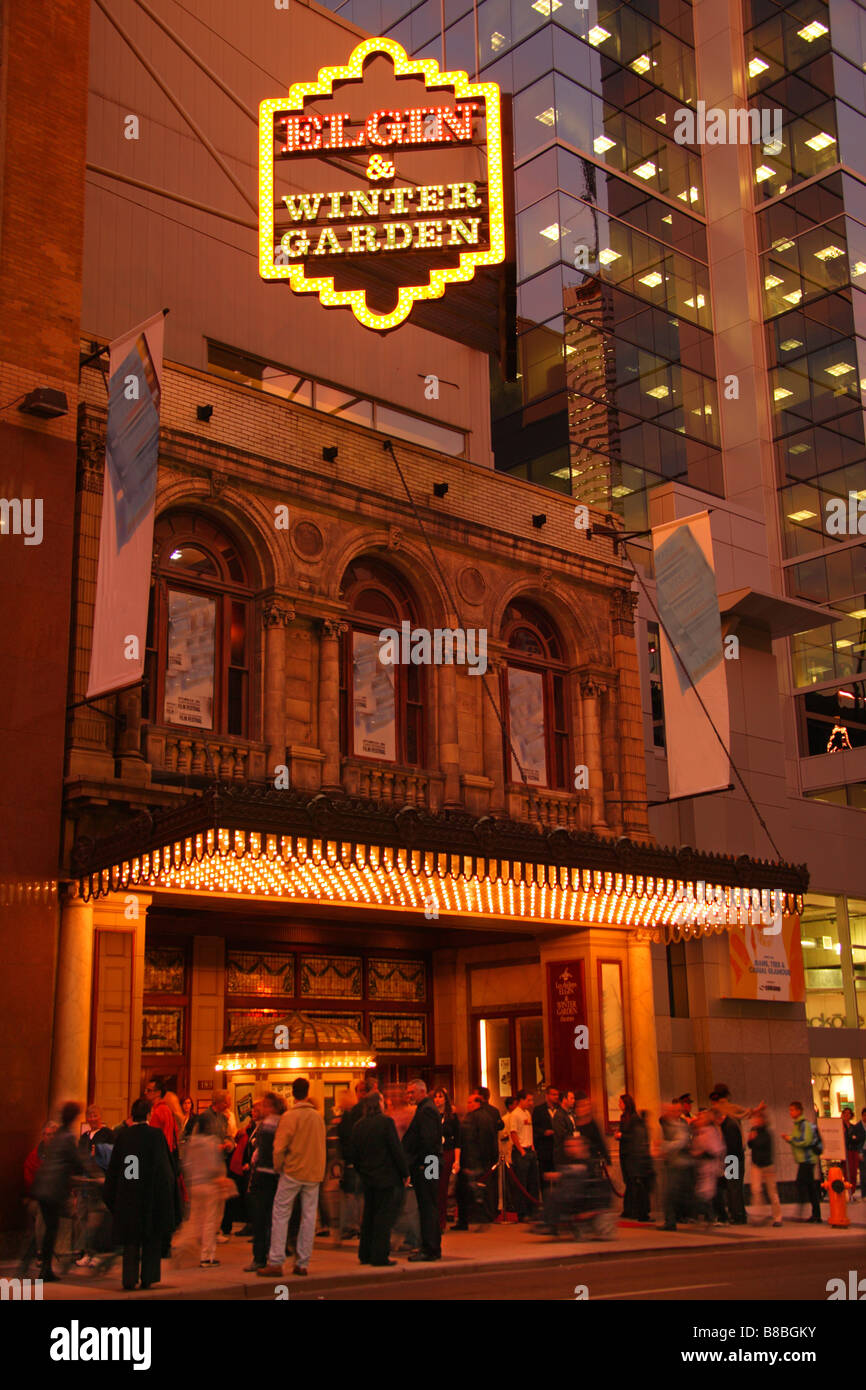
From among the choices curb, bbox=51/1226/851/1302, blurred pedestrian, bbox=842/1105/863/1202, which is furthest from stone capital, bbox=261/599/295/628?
blurred pedestrian, bbox=842/1105/863/1202

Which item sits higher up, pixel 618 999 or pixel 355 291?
pixel 355 291

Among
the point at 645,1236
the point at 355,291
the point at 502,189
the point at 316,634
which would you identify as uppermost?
the point at 502,189

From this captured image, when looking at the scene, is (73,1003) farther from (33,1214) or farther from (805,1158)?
(805,1158)

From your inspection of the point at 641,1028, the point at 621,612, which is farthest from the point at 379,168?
the point at 641,1028

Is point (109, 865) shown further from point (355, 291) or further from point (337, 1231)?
point (355, 291)

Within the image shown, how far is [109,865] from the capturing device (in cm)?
1816

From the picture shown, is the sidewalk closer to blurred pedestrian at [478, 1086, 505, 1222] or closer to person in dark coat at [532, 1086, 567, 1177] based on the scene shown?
blurred pedestrian at [478, 1086, 505, 1222]

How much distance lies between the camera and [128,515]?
739 inches

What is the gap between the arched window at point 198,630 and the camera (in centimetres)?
2152

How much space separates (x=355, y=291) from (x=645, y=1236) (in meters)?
15.6

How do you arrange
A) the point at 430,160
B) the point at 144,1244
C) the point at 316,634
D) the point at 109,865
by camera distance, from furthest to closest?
1. the point at 430,160
2. the point at 316,634
3. the point at 109,865
4. the point at 144,1244

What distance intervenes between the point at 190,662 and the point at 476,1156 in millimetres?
8289

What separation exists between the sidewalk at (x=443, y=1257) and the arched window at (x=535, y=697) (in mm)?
8304
